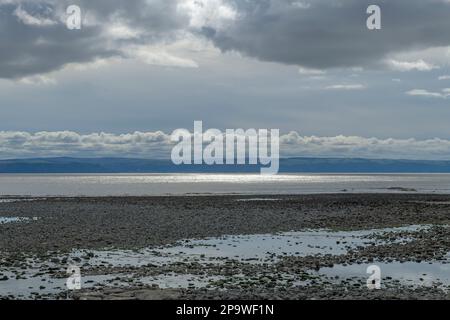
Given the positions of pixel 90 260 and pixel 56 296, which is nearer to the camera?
pixel 56 296

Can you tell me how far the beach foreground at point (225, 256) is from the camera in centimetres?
2005

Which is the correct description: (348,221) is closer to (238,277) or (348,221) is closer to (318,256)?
(318,256)

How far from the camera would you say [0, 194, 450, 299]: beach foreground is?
20.0 metres

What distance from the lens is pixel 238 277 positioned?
22.8 metres

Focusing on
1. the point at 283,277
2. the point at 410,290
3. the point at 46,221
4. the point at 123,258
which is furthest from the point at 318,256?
the point at 46,221

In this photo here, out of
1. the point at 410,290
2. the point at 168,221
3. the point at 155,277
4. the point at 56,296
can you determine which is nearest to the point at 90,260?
the point at 155,277

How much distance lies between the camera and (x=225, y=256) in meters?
29.2

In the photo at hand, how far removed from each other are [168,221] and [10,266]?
2399 centimetres

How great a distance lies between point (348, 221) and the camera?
49688 mm

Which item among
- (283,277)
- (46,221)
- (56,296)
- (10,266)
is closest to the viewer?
(56,296)
